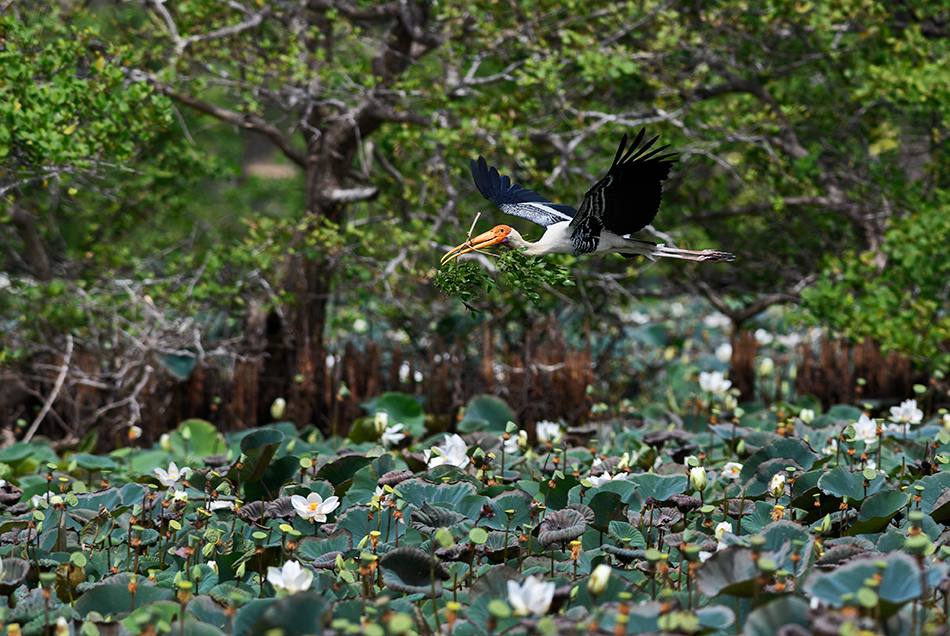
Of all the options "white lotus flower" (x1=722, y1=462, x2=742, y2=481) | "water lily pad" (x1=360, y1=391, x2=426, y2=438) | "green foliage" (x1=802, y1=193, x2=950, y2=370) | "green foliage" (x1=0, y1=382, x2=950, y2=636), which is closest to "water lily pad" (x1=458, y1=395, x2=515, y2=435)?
"water lily pad" (x1=360, y1=391, x2=426, y2=438)

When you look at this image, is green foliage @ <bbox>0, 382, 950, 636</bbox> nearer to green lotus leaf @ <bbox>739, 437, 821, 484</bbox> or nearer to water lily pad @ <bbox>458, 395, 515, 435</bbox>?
green lotus leaf @ <bbox>739, 437, 821, 484</bbox>

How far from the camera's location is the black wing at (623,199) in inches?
70.4

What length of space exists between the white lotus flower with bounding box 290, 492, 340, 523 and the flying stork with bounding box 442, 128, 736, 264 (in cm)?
86

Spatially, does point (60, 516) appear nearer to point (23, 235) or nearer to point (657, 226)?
point (23, 235)

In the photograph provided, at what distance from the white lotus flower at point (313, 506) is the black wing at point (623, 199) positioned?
1.06m

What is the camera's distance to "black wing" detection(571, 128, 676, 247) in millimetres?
1789

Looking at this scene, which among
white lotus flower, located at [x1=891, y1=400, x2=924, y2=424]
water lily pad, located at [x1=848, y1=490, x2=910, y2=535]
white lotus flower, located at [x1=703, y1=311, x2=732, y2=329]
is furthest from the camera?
white lotus flower, located at [x1=703, y1=311, x2=732, y2=329]

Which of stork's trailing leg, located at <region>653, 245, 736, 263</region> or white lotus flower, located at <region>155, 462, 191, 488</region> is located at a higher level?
stork's trailing leg, located at <region>653, 245, 736, 263</region>

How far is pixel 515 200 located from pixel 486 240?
1.08ft

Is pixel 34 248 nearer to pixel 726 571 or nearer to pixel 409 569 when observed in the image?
pixel 409 569

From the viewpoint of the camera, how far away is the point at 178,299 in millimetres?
4676

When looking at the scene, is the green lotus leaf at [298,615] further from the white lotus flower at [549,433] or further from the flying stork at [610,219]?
the white lotus flower at [549,433]

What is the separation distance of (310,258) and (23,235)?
1861mm

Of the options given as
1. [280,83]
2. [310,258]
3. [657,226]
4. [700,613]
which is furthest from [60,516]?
[657,226]
